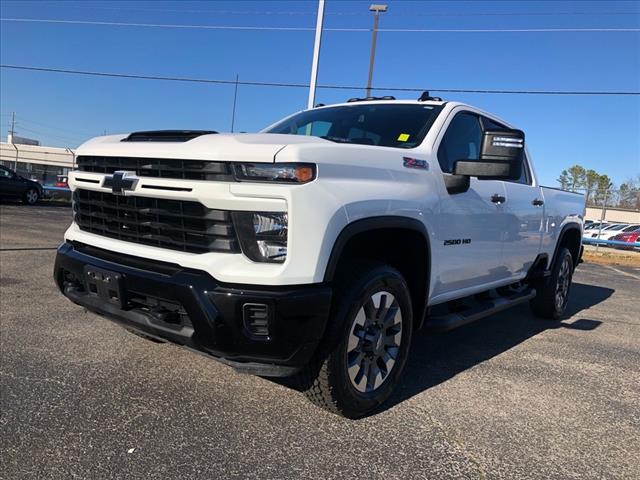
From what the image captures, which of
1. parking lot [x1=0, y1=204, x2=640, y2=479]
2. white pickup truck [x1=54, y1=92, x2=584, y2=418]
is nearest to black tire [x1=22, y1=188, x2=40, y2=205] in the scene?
parking lot [x1=0, y1=204, x2=640, y2=479]

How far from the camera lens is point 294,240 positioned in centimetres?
252

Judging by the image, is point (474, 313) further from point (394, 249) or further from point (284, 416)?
point (284, 416)

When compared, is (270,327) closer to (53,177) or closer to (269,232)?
(269,232)

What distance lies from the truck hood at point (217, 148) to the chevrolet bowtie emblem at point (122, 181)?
11cm

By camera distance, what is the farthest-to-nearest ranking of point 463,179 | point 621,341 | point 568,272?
1. point 568,272
2. point 621,341
3. point 463,179

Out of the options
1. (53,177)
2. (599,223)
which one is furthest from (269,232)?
(53,177)

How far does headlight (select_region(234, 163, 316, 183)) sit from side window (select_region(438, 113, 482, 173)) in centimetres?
143

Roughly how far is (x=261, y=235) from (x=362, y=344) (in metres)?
0.96

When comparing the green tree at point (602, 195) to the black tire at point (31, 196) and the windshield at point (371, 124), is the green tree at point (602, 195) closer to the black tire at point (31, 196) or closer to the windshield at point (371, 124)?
the windshield at point (371, 124)

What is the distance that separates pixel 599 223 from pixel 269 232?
21.5 m

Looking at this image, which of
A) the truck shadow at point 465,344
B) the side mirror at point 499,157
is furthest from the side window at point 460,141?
the truck shadow at point 465,344

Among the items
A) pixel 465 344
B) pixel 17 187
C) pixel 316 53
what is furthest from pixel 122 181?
pixel 17 187

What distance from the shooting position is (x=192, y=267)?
8.65ft

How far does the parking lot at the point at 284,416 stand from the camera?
2.54 m
